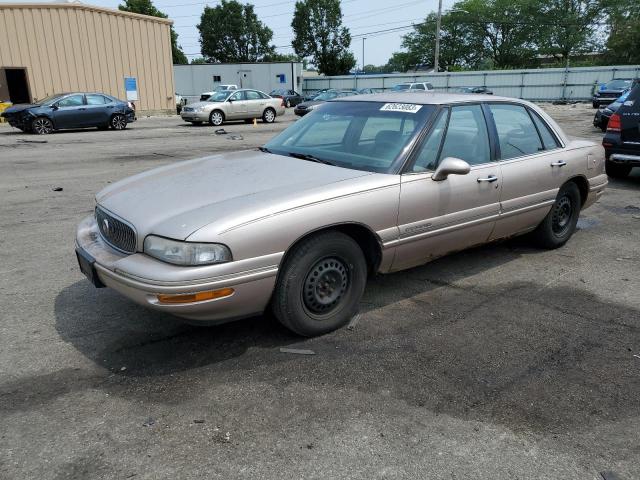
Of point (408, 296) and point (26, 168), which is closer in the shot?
point (408, 296)

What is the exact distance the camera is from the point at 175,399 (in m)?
2.89

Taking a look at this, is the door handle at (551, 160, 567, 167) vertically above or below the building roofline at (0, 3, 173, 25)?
below

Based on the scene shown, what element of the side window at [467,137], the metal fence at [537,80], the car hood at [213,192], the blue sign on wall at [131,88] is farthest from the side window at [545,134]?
the metal fence at [537,80]

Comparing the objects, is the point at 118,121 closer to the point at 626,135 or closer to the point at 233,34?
the point at 626,135

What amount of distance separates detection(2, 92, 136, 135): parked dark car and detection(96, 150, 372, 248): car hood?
16.9 meters

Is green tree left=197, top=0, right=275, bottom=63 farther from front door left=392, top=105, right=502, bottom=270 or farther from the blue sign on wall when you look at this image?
front door left=392, top=105, right=502, bottom=270

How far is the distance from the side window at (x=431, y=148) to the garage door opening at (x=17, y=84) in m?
26.8

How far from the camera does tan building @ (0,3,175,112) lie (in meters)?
25.0

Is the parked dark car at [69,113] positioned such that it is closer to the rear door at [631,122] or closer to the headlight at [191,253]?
the rear door at [631,122]

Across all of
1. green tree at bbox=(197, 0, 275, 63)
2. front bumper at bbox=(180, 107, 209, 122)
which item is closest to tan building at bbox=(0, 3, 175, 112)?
front bumper at bbox=(180, 107, 209, 122)

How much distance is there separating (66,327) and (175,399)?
1.32m

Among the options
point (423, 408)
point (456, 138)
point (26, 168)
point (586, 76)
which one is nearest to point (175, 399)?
point (423, 408)

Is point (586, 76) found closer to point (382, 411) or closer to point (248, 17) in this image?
point (382, 411)

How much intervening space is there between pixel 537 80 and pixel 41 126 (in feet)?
119
